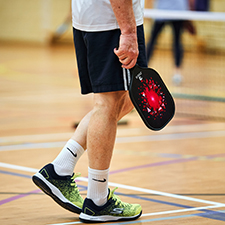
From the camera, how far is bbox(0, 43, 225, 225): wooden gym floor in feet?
8.39

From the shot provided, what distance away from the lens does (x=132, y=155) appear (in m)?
3.84

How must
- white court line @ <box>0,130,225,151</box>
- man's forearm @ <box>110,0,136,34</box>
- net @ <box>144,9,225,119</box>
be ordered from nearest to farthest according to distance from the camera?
man's forearm @ <box>110,0,136,34</box> → white court line @ <box>0,130,225,151</box> → net @ <box>144,9,225,119</box>

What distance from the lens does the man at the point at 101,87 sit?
2.28 m

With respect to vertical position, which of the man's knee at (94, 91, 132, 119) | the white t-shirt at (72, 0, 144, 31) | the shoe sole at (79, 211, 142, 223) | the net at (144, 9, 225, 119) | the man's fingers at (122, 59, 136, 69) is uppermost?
the white t-shirt at (72, 0, 144, 31)

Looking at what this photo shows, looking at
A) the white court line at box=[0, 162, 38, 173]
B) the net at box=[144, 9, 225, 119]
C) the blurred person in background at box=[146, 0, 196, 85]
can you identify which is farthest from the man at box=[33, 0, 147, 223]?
the blurred person in background at box=[146, 0, 196, 85]

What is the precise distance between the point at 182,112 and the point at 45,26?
12.2 m

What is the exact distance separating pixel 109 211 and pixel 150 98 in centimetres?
58

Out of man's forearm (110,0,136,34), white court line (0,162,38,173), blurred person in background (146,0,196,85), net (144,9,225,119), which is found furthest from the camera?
blurred person in background (146,0,196,85)

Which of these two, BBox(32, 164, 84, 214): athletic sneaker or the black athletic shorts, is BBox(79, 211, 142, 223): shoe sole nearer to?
Result: BBox(32, 164, 84, 214): athletic sneaker

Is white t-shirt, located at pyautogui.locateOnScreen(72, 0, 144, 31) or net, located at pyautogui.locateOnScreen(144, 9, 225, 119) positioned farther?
net, located at pyautogui.locateOnScreen(144, 9, 225, 119)

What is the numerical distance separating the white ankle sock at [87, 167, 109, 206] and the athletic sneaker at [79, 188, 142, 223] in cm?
2

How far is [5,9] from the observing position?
17.8 meters

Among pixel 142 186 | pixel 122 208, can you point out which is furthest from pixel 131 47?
pixel 142 186

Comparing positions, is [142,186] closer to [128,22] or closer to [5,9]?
[128,22]
